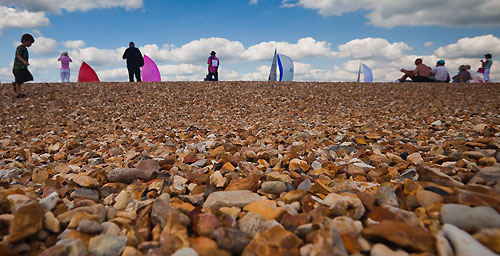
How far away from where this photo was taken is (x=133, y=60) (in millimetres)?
12656

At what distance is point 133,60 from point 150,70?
702 centimetres

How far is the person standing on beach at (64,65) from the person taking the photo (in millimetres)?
13070

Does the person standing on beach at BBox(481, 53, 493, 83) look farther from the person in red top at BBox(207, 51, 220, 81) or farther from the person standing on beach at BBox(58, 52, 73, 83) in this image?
the person standing on beach at BBox(58, 52, 73, 83)

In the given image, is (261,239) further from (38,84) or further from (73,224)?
(38,84)

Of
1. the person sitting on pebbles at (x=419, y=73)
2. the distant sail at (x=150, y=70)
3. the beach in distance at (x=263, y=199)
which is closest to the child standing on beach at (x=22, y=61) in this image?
the beach in distance at (x=263, y=199)

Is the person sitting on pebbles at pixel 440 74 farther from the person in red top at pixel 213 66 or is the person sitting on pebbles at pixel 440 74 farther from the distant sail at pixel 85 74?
the distant sail at pixel 85 74

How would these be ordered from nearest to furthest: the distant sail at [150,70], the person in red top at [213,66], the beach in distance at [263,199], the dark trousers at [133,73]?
the beach in distance at [263,199] → the dark trousers at [133,73] → the person in red top at [213,66] → the distant sail at [150,70]

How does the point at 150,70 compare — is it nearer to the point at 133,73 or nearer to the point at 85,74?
the point at 85,74

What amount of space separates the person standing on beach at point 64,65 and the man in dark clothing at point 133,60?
298 centimetres

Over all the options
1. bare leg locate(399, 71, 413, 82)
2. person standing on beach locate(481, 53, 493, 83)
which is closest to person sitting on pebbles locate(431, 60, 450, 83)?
bare leg locate(399, 71, 413, 82)

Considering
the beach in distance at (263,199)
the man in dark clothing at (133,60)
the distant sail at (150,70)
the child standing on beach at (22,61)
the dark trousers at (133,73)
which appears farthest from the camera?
the distant sail at (150,70)

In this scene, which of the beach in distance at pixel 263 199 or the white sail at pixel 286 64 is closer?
the beach in distance at pixel 263 199

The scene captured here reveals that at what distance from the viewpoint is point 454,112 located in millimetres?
7129

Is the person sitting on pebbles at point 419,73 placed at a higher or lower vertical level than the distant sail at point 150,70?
lower
